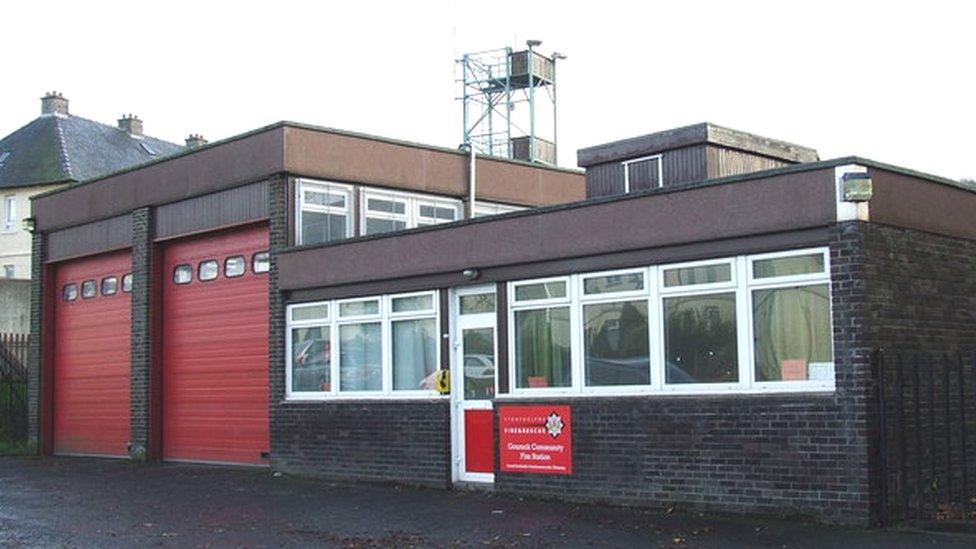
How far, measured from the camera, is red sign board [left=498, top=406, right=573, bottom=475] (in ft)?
45.0

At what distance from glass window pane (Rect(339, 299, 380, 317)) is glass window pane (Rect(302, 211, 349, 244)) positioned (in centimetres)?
154

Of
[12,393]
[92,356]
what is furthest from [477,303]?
[12,393]

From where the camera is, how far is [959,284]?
41.8ft

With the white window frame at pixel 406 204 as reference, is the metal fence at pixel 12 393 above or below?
below

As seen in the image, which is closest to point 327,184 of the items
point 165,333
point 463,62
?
point 165,333

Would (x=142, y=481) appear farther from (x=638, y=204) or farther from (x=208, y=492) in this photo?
(x=638, y=204)

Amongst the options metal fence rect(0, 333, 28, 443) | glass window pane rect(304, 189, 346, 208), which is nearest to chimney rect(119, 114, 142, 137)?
metal fence rect(0, 333, 28, 443)

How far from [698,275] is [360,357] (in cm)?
586

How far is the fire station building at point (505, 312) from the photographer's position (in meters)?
11.6

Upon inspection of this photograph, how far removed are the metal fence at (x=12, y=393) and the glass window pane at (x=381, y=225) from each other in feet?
34.6

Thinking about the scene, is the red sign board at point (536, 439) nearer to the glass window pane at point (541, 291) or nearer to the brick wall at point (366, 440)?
the brick wall at point (366, 440)

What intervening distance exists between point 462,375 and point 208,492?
3.67m

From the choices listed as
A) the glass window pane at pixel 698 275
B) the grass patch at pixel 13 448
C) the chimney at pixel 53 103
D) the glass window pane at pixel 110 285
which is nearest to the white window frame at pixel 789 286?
the glass window pane at pixel 698 275

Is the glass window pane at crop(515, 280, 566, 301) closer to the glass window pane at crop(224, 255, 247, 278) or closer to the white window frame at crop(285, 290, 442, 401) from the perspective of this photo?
the white window frame at crop(285, 290, 442, 401)
